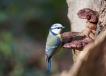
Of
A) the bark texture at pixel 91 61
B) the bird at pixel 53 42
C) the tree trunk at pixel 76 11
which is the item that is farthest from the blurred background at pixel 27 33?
the bark texture at pixel 91 61

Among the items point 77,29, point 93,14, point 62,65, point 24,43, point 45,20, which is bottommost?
point 62,65

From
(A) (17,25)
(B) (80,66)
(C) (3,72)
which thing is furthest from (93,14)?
(A) (17,25)

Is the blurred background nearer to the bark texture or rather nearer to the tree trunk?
the tree trunk

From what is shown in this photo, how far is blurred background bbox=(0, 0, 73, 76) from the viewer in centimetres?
240

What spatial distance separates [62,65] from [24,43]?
1.41 feet

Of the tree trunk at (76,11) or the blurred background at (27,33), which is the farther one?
the blurred background at (27,33)

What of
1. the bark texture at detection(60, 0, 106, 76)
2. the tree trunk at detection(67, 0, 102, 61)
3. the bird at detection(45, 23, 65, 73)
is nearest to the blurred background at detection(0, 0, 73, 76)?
the bird at detection(45, 23, 65, 73)

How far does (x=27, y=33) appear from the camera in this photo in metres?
3.04

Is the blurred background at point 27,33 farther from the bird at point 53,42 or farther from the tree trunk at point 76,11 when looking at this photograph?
Result: the tree trunk at point 76,11

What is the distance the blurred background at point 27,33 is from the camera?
94.3 inches

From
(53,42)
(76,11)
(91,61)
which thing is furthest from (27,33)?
(91,61)

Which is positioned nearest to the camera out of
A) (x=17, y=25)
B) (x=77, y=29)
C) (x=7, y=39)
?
(x=77, y=29)

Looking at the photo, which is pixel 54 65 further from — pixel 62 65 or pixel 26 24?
pixel 26 24

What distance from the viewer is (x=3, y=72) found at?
2.34 metres
